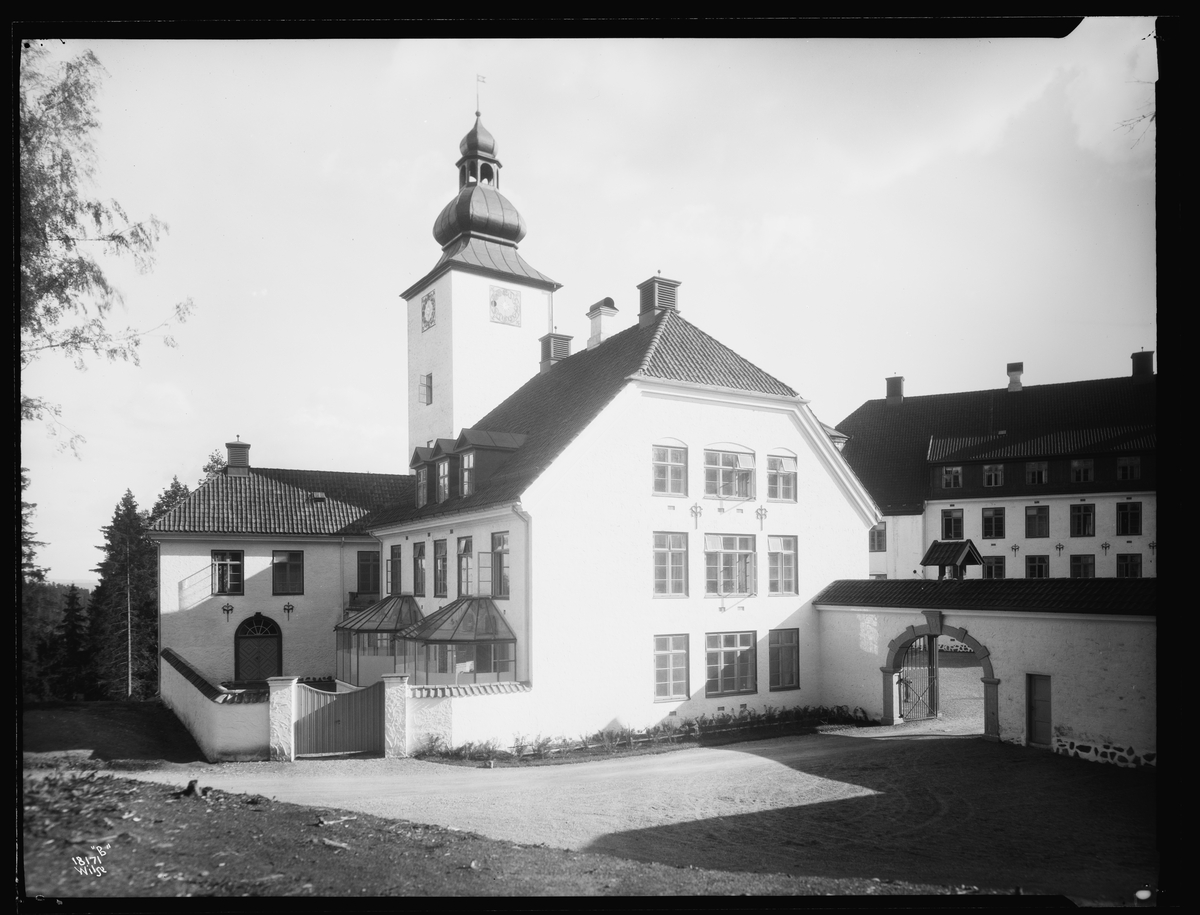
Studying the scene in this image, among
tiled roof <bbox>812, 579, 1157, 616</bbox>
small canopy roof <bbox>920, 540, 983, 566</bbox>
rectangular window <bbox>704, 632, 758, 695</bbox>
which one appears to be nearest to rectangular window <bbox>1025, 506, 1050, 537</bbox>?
small canopy roof <bbox>920, 540, 983, 566</bbox>

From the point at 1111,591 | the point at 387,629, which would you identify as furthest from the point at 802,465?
the point at 387,629

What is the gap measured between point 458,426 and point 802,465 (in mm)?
10962

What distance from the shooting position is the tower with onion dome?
24.5 m

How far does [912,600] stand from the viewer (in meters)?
15.7

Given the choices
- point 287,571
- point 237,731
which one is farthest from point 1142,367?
point 287,571

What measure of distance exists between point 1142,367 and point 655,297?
11.8 meters

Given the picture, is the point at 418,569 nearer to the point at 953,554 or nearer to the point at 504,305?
the point at 504,305

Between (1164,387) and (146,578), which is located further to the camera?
(146,578)

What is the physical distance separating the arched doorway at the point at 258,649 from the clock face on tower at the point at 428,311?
10.2 m

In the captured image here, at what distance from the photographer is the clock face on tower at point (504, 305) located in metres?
25.0

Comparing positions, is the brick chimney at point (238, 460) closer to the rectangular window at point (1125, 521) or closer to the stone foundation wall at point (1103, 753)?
the stone foundation wall at point (1103, 753)

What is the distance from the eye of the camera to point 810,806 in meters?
10.3

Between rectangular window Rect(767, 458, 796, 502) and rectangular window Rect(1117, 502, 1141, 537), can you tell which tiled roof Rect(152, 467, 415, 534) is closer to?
rectangular window Rect(767, 458, 796, 502)
